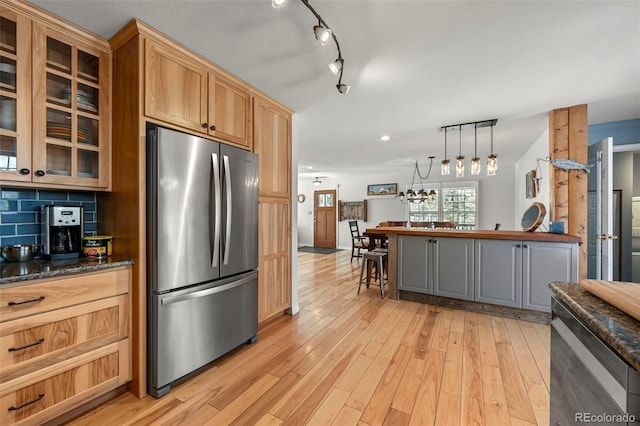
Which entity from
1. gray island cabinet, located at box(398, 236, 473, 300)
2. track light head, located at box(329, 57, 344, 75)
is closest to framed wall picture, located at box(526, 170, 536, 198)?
gray island cabinet, located at box(398, 236, 473, 300)

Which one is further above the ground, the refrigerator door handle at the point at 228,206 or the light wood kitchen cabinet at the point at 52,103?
the light wood kitchen cabinet at the point at 52,103

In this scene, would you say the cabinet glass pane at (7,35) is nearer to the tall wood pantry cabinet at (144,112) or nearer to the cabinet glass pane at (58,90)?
the cabinet glass pane at (58,90)

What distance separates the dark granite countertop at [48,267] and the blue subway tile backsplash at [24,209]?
19cm

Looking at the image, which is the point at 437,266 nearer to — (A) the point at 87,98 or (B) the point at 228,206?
(B) the point at 228,206

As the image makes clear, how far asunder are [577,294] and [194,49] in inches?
101

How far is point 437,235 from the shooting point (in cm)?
331

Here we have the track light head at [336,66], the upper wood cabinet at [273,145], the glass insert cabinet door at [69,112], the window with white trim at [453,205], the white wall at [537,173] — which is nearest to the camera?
the glass insert cabinet door at [69,112]

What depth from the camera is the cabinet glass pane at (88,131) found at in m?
1.73

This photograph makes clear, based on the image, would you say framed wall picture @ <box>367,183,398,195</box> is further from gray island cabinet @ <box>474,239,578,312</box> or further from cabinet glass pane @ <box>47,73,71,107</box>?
cabinet glass pane @ <box>47,73,71,107</box>

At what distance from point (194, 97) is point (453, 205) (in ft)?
23.3

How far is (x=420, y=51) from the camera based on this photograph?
194 cm

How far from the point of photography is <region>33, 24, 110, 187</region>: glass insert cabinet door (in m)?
1.56

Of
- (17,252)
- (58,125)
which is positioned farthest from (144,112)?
(17,252)


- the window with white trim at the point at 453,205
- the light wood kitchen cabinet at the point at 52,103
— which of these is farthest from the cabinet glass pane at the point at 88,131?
the window with white trim at the point at 453,205
